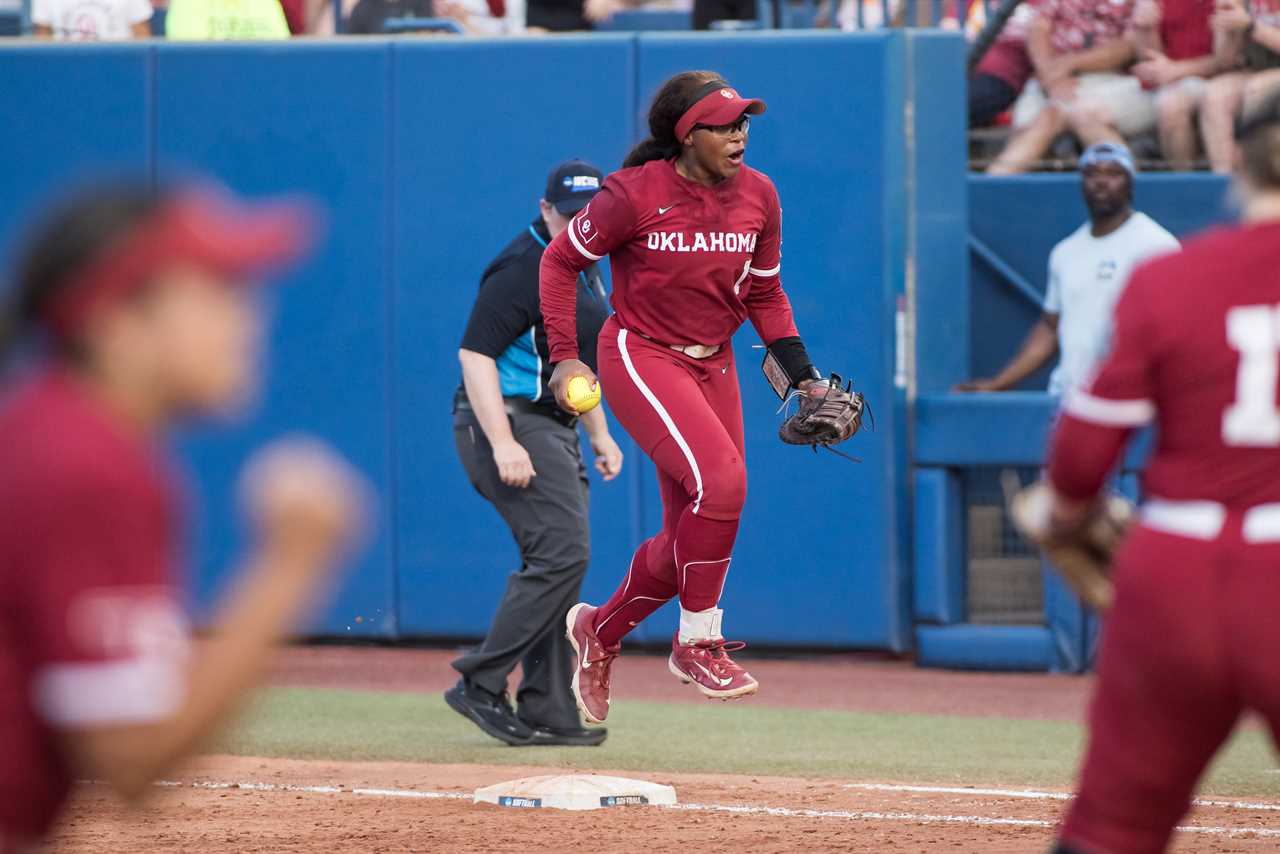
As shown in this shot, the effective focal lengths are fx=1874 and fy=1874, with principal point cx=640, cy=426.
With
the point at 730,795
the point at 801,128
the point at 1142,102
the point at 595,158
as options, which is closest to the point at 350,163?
the point at 595,158

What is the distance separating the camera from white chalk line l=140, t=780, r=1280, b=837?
252 inches

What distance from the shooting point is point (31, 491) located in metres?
2.40

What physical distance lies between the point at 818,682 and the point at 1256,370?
7.67m

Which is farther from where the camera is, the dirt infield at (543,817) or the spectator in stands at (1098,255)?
the spectator in stands at (1098,255)

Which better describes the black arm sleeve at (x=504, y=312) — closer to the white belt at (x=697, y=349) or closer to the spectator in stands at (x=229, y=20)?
the white belt at (x=697, y=349)

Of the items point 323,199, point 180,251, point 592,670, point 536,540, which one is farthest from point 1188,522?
point 323,199

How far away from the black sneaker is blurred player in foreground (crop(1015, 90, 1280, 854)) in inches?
196

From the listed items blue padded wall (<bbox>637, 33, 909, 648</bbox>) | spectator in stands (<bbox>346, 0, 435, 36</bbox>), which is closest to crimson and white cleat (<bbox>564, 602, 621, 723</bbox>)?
blue padded wall (<bbox>637, 33, 909, 648</bbox>)

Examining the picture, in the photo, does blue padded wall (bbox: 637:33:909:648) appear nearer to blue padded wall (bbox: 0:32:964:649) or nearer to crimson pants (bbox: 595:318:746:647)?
blue padded wall (bbox: 0:32:964:649)

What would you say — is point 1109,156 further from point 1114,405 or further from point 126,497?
point 126,497

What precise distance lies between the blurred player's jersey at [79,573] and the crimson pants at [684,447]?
3811 mm

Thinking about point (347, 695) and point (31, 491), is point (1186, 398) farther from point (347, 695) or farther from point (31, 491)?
point (347, 695)

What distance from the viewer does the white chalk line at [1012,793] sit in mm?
6898

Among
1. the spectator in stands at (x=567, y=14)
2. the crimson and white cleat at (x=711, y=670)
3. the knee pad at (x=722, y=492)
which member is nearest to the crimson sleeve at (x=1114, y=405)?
the knee pad at (x=722, y=492)
